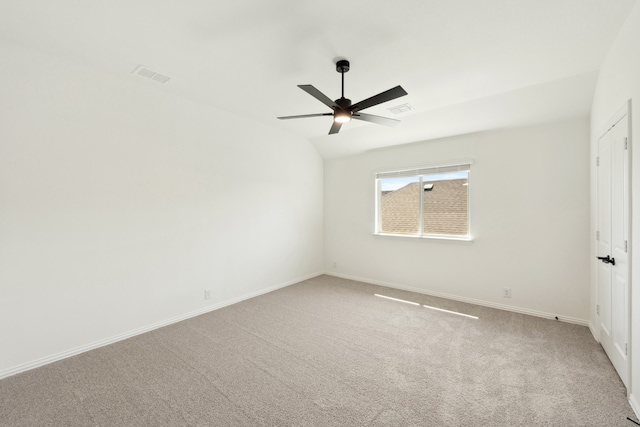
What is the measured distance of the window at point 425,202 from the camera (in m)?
4.20

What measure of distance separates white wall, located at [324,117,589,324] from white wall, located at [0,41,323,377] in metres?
2.64

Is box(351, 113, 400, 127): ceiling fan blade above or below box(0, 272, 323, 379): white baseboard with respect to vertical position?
A: above

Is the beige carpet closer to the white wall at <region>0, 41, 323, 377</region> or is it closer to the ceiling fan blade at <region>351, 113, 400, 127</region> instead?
the white wall at <region>0, 41, 323, 377</region>

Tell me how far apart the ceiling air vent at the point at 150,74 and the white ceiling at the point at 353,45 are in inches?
2.8

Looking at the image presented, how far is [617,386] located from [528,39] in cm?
280

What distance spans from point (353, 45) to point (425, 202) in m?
2.97

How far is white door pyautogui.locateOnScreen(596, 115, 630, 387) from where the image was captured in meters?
2.06

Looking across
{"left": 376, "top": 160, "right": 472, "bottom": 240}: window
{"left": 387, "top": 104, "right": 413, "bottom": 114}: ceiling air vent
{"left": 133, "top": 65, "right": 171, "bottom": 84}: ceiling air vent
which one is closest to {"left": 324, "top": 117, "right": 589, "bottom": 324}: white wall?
{"left": 376, "top": 160, "right": 472, "bottom": 240}: window

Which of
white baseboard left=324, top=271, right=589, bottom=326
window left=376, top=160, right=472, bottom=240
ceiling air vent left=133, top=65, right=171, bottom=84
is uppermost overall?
ceiling air vent left=133, top=65, right=171, bottom=84

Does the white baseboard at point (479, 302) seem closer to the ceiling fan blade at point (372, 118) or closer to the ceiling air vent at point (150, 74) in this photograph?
the ceiling fan blade at point (372, 118)

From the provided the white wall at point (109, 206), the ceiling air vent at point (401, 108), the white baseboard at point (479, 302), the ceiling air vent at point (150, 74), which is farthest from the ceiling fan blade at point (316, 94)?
the white baseboard at point (479, 302)

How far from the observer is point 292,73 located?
2.79 metres

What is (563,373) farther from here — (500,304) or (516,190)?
(516,190)

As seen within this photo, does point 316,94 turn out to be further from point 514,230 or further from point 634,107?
point 514,230
